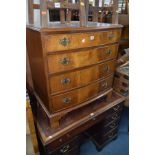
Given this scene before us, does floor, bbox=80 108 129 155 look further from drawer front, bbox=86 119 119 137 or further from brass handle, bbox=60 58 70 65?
brass handle, bbox=60 58 70 65

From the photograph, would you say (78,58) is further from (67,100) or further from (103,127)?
(103,127)

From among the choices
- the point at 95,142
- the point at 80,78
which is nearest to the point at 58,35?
the point at 80,78

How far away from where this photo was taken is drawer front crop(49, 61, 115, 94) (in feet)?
3.45

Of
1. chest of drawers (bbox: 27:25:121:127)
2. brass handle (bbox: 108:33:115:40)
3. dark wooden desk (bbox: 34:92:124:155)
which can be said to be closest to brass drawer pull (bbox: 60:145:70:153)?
dark wooden desk (bbox: 34:92:124:155)

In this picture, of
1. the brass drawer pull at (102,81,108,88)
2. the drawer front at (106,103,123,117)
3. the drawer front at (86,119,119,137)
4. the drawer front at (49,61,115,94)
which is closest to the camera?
the drawer front at (49,61,115,94)

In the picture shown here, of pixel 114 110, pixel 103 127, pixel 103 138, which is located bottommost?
pixel 103 138

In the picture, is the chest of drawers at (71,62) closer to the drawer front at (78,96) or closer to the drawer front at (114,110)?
the drawer front at (78,96)

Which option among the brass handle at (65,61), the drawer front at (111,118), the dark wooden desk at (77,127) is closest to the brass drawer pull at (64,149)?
the dark wooden desk at (77,127)

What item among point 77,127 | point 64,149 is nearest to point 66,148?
point 64,149

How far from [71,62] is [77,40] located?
16cm

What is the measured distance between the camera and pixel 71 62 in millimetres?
1050
